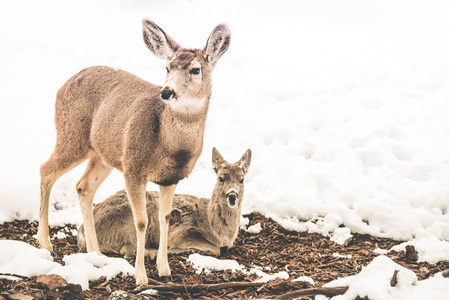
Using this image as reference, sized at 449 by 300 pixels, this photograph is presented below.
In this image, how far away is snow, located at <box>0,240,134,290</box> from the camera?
3.48m

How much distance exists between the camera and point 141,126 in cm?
405

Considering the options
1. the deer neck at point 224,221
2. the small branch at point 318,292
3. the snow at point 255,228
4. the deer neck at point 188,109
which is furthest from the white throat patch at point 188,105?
the snow at point 255,228

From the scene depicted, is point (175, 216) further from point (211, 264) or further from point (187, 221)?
point (211, 264)

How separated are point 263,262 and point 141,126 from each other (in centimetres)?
197

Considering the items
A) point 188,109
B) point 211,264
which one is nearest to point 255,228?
point 211,264

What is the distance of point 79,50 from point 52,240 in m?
5.92

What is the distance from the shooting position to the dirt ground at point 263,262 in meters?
3.37

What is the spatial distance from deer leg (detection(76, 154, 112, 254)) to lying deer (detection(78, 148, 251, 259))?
6.9 inches

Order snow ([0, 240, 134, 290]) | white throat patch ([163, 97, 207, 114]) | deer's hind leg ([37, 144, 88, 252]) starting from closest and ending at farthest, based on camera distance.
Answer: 1. snow ([0, 240, 134, 290])
2. white throat patch ([163, 97, 207, 114])
3. deer's hind leg ([37, 144, 88, 252])

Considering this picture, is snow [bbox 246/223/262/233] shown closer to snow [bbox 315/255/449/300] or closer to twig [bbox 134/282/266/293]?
twig [bbox 134/282/266/293]

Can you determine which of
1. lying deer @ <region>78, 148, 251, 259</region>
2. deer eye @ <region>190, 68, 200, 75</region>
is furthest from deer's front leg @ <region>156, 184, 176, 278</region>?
deer eye @ <region>190, 68, 200, 75</region>

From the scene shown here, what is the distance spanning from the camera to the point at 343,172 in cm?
662

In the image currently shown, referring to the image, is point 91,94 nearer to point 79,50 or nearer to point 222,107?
point 222,107

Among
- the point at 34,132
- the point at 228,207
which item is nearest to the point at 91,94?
the point at 228,207
